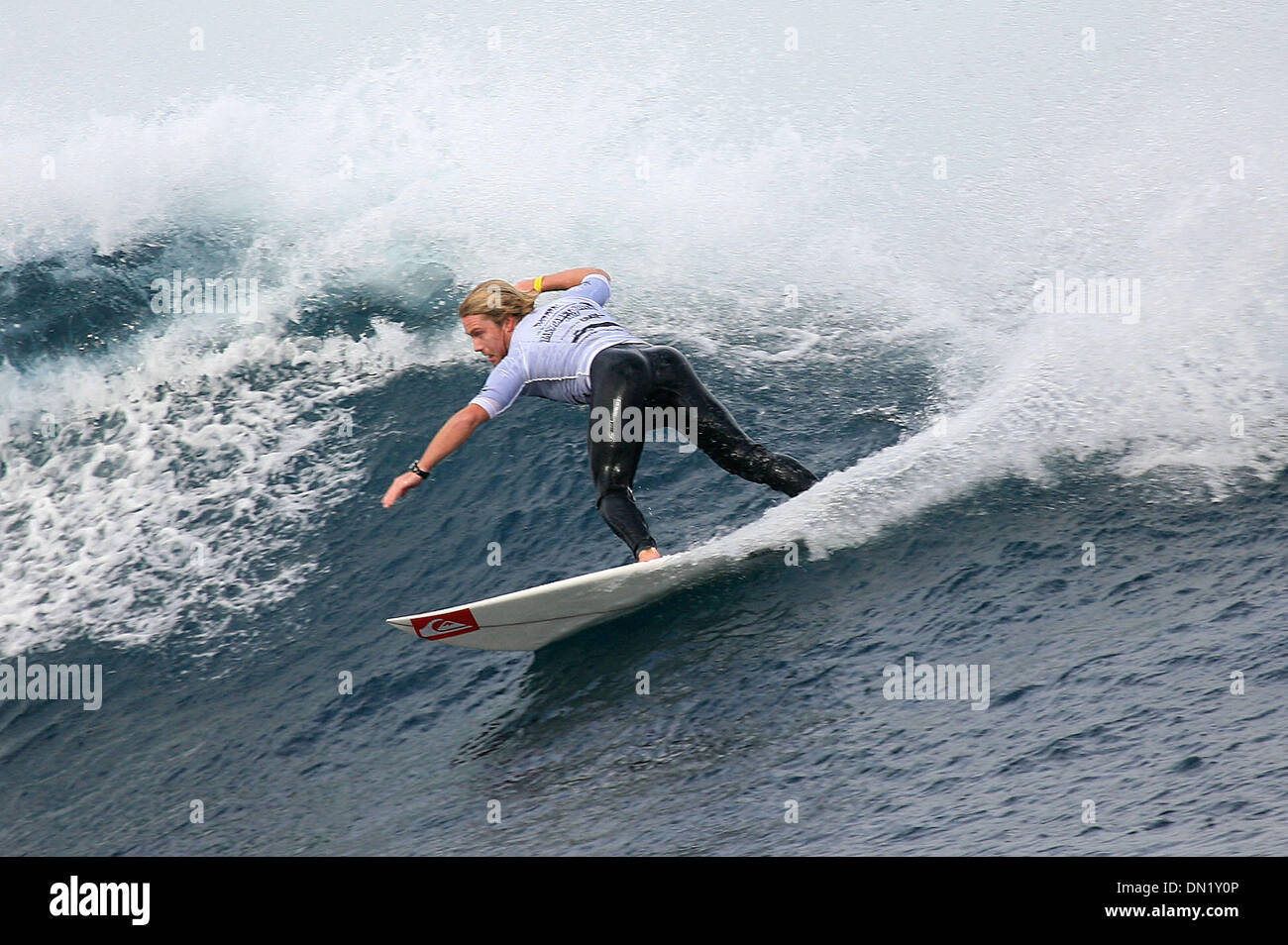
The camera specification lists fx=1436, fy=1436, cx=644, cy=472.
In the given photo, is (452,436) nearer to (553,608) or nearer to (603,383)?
Result: (603,383)

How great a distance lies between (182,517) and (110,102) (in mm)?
7025

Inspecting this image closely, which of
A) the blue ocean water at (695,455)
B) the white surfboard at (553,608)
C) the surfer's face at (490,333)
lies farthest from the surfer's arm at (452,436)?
the blue ocean water at (695,455)

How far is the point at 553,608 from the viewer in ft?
23.2

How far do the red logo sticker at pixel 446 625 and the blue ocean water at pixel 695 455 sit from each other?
0.38 m

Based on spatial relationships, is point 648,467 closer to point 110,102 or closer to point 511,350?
point 511,350

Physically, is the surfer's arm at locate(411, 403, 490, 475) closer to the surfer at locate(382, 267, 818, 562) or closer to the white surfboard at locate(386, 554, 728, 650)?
the surfer at locate(382, 267, 818, 562)

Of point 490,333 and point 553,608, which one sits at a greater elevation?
point 490,333

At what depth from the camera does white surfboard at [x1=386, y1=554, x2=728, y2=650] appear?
695 centimetres

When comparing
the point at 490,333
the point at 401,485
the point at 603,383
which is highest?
the point at 490,333

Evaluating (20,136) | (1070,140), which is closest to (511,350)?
(1070,140)

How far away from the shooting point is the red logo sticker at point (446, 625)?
6.93 metres

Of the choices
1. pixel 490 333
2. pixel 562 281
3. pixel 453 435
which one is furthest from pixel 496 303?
pixel 453 435

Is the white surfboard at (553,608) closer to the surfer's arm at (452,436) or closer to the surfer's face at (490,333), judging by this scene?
the surfer's arm at (452,436)

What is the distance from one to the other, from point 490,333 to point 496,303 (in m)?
0.16
